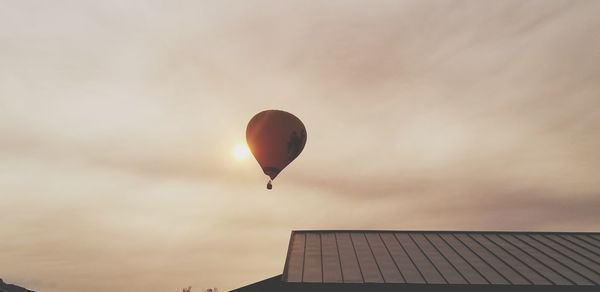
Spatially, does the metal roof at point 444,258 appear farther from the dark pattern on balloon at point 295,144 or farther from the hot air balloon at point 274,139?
the dark pattern on balloon at point 295,144

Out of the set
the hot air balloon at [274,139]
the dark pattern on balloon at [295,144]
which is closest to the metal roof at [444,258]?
the hot air balloon at [274,139]

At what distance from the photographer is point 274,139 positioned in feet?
42.7

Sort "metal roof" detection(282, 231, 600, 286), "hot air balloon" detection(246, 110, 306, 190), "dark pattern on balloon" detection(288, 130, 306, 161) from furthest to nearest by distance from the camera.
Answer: "dark pattern on balloon" detection(288, 130, 306, 161)
"hot air balloon" detection(246, 110, 306, 190)
"metal roof" detection(282, 231, 600, 286)

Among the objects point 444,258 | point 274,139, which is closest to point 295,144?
point 274,139

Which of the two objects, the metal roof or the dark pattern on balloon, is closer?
the metal roof

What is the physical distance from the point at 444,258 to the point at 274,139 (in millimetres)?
7681

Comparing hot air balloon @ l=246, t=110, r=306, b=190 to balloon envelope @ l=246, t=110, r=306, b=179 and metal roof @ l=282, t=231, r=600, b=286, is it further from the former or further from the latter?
metal roof @ l=282, t=231, r=600, b=286

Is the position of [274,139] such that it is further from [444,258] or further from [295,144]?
[444,258]

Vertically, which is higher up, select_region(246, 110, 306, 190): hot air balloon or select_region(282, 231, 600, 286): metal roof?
select_region(246, 110, 306, 190): hot air balloon

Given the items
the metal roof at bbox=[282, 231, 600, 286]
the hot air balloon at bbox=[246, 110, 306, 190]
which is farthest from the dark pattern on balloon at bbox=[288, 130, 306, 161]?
the metal roof at bbox=[282, 231, 600, 286]

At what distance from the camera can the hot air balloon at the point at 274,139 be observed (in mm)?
13023

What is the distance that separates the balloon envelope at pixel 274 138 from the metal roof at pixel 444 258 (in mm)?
3527

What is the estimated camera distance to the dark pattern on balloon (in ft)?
43.4

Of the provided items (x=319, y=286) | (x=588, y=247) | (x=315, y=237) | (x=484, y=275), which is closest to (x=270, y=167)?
(x=319, y=286)
